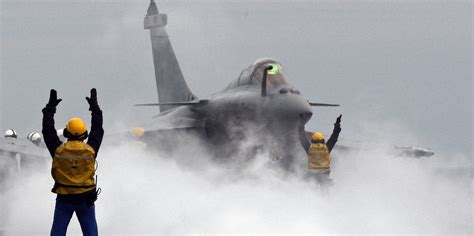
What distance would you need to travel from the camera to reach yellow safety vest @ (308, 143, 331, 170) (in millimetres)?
15609

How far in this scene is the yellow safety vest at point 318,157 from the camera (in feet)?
51.2

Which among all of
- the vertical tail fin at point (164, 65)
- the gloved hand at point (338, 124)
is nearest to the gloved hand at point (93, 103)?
the gloved hand at point (338, 124)

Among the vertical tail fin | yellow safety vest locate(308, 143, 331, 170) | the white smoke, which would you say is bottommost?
the white smoke

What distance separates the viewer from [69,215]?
8.80m

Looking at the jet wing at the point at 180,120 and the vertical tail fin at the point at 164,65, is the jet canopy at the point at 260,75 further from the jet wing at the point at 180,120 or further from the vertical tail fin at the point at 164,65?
the vertical tail fin at the point at 164,65

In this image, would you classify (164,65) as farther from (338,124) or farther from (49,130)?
(49,130)

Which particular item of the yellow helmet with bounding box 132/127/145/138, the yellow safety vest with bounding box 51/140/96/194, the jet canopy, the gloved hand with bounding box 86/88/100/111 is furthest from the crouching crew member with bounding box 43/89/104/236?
the yellow helmet with bounding box 132/127/145/138

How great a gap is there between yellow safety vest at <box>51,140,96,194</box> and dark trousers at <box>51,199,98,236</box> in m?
0.21

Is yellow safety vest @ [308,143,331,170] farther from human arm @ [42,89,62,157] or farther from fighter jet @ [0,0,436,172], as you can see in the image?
human arm @ [42,89,62,157]

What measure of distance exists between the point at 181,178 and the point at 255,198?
2.44 m

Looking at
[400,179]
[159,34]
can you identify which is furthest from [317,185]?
[159,34]

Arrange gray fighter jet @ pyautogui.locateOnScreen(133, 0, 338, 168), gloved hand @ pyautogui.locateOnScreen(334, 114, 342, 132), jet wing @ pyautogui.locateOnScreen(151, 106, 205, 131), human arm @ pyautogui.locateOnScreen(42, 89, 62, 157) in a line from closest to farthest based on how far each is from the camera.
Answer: human arm @ pyautogui.locateOnScreen(42, 89, 62, 157) → gray fighter jet @ pyautogui.locateOnScreen(133, 0, 338, 168) → gloved hand @ pyautogui.locateOnScreen(334, 114, 342, 132) → jet wing @ pyautogui.locateOnScreen(151, 106, 205, 131)

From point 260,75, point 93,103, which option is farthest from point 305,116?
point 93,103

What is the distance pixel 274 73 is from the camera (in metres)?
16.0
